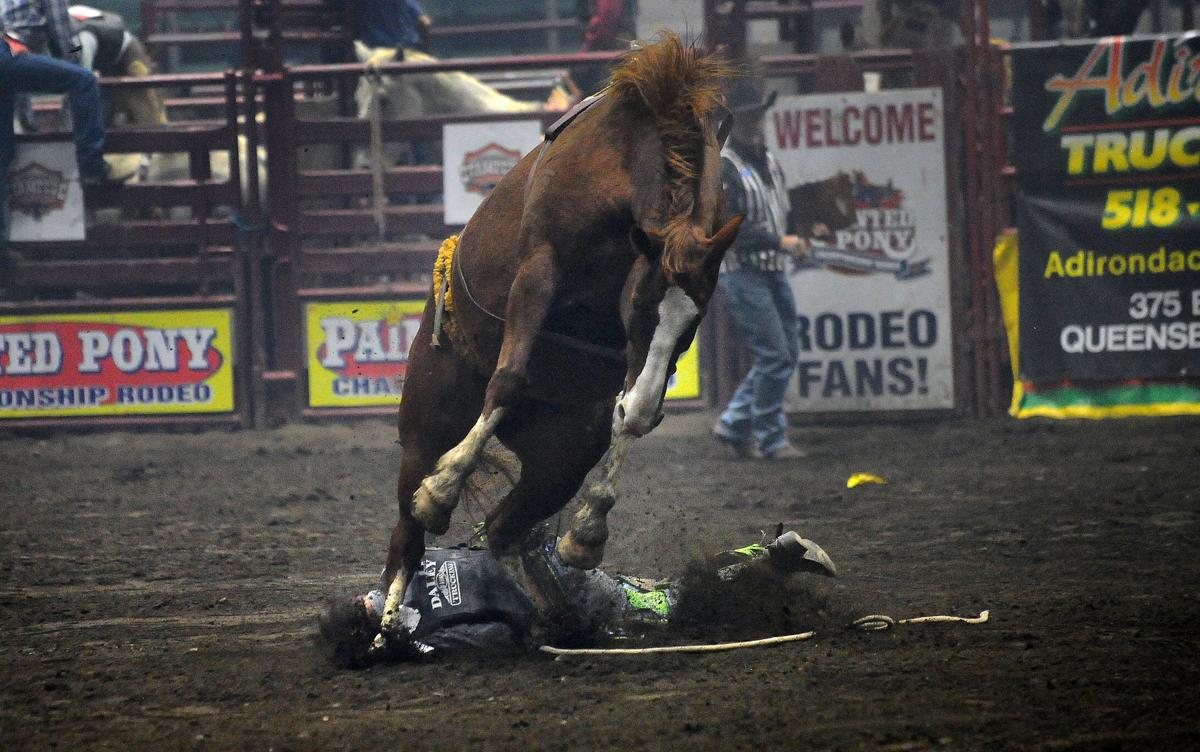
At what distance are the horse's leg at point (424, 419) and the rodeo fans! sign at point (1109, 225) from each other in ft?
19.3

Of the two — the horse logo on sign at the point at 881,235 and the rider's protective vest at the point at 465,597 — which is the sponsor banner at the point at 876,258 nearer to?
the horse logo on sign at the point at 881,235

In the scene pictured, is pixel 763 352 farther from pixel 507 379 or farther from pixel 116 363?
pixel 116 363

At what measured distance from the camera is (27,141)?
973 centimetres

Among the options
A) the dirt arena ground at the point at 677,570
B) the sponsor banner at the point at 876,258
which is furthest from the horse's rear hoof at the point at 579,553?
the sponsor banner at the point at 876,258

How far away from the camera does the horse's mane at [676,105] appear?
140 inches

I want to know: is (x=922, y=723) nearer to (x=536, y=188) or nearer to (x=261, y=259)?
(x=536, y=188)

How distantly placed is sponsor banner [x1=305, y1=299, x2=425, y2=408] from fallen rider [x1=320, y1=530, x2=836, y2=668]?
17.7 ft

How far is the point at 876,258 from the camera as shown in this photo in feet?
30.6

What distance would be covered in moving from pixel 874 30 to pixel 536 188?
7347 millimetres

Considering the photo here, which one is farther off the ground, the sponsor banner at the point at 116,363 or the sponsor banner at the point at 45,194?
the sponsor banner at the point at 45,194

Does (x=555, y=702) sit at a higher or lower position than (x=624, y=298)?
lower

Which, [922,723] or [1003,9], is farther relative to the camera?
[1003,9]

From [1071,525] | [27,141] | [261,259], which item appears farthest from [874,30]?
[27,141]

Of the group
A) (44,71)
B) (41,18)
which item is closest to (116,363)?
(44,71)
